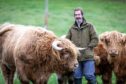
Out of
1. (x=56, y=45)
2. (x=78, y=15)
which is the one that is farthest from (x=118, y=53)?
(x=56, y=45)

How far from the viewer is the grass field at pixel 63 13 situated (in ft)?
89.0

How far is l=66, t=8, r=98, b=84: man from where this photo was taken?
10758 millimetres

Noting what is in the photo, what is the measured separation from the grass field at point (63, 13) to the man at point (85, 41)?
1348 centimetres

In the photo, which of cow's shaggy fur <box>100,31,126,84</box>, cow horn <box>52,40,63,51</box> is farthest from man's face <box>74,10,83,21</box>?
cow's shaggy fur <box>100,31,126,84</box>

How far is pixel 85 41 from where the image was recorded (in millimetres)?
10875

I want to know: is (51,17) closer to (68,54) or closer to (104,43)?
(104,43)

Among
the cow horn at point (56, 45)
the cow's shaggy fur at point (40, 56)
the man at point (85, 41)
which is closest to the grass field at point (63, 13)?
the man at point (85, 41)

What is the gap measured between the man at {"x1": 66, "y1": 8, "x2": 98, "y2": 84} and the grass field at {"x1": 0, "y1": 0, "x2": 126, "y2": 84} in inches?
531

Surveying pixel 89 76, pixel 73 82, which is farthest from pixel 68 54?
pixel 73 82

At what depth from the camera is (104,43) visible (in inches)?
483

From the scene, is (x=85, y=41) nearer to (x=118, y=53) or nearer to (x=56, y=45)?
(x=56, y=45)

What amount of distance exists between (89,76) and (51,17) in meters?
18.5

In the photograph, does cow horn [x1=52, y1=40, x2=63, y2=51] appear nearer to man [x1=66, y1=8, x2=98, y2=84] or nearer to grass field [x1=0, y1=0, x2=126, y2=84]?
man [x1=66, y1=8, x2=98, y2=84]

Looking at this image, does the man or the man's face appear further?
the man
